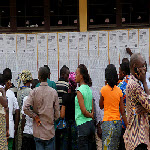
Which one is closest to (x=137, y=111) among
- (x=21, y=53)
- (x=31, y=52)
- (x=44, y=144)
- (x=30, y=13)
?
(x=44, y=144)

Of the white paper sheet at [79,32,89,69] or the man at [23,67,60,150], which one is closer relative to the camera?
the man at [23,67,60,150]

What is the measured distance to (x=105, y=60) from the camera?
7.62 meters

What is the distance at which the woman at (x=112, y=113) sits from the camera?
18.0ft

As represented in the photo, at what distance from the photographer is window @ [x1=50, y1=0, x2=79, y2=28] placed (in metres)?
7.80

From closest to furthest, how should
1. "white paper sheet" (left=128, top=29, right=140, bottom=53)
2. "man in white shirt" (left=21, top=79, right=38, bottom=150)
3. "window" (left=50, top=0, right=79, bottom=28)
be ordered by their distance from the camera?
"man in white shirt" (left=21, top=79, right=38, bottom=150) → "white paper sheet" (left=128, top=29, right=140, bottom=53) → "window" (left=50, top=0, right=79, bottom=28)

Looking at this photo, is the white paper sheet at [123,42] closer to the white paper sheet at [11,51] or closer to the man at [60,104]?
the man at [60,104]

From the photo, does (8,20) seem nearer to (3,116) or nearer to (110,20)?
(110,20)

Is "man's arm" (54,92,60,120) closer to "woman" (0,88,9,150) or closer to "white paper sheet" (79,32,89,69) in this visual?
"woman" (0,88,9,150)

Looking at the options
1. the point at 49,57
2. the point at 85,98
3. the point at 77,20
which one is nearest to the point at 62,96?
the point at 85,98

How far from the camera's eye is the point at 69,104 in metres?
5.88

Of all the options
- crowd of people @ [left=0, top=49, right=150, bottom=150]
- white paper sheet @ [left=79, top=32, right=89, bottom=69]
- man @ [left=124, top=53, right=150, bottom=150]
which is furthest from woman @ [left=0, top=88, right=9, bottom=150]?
white paper sheet @ [left=79, top=32, right=89, bottom=69]

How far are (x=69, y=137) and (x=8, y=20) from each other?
3408 millimetres

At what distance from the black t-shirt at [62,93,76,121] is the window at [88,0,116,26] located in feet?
8.38

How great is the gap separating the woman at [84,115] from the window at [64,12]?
2587mm
